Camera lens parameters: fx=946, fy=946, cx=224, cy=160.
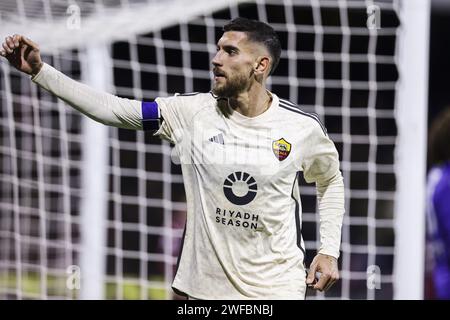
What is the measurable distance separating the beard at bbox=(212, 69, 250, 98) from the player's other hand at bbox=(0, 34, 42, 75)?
0.72m

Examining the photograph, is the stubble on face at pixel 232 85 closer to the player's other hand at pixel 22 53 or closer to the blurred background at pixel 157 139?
the player's other hand at pixel 22 53

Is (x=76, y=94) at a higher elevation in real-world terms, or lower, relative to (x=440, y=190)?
higher

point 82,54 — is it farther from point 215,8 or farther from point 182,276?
point 182,276

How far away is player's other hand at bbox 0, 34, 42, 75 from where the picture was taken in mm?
3635

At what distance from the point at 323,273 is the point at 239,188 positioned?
1.62ft

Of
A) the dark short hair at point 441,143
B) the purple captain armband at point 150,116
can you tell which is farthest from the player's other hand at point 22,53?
the dark short hair at point 441,143

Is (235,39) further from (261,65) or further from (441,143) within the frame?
(441,143)

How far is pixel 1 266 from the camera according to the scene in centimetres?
820

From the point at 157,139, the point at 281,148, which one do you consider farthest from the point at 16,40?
the point at 157,139

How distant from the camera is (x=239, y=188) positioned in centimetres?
386

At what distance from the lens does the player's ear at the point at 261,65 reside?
13.1 ft

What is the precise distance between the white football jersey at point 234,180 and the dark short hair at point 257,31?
0.76 feet
